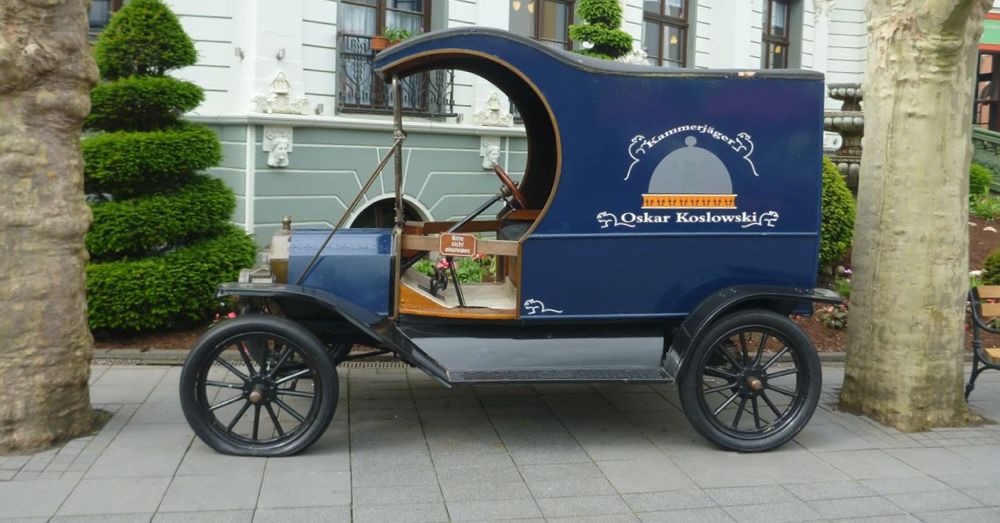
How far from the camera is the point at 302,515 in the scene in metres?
4.80

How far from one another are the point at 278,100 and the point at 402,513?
23.3 ft

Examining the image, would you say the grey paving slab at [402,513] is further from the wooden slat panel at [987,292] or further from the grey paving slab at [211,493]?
the wooden slat panel at [987,292]

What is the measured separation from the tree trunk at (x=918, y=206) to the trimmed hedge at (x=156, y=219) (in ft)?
17.9

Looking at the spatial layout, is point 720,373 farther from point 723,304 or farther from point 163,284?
point 163,284

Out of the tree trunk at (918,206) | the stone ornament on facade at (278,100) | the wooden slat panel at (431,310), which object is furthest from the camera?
the stone ornament on facade at (278,100)

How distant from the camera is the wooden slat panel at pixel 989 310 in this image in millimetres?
7145

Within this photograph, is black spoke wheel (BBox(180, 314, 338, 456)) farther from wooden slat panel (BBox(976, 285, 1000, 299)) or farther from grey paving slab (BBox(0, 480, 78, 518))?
wooden slat panel (BBox(976, 285, 1000, 299))

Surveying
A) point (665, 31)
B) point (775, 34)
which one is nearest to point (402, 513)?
point (665, 31)

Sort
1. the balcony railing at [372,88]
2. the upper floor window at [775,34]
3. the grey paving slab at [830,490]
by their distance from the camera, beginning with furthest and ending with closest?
the upper floor window at [775,34]
the balcony railing at [372,88]
the grey paving slab at [830,490]

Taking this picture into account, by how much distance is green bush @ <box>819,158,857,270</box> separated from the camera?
403 inches

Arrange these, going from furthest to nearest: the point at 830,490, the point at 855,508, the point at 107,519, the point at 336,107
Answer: the point at 336,107, the point at 830,490, the point at 855,508, the point at 107,519

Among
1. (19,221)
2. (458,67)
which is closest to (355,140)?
(458,67)

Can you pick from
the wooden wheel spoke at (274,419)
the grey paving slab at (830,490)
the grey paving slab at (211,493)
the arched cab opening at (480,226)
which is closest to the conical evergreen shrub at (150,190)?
the arched cab opening at (480,226)

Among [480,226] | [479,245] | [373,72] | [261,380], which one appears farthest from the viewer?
[373,72]
